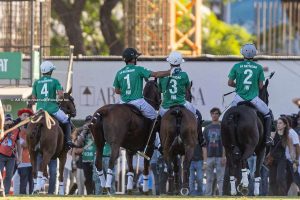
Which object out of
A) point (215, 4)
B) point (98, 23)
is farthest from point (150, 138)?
point (215, 4)

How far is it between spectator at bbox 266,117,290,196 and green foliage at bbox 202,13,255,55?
3269 cm

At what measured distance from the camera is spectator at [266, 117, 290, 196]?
34491mm

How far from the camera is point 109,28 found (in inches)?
2462

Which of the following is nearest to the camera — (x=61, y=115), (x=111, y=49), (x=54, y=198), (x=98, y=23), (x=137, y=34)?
(x=54, y=198)

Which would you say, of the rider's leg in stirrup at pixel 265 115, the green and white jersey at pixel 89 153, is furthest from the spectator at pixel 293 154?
the rider's leg in stirrup at pixel 265 115

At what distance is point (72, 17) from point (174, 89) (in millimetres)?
31115

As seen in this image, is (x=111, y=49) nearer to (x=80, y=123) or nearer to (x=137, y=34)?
(x=137, y=34)

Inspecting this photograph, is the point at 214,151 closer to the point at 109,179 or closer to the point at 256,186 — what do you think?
the point at 256,186

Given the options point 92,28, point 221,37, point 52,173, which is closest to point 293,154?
point 52,173

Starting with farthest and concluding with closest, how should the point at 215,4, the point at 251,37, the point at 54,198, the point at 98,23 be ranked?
1. the point at 215,4
2. the point at 251,37
3. the point at 98,23
4. the point at 54,198

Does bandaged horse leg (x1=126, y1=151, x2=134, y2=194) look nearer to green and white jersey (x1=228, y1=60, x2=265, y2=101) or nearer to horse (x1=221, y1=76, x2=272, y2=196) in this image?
horse (x1=221, y1=76, x2=272, y2=196)

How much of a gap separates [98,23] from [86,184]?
3305 centimetres

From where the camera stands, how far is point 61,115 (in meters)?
32.0

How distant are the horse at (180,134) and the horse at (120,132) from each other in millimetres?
632
